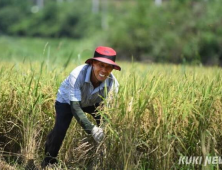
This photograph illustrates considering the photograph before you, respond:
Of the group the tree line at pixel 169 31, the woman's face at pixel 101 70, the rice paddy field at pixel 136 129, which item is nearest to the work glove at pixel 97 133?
the rice paddy field at pixel 136 129

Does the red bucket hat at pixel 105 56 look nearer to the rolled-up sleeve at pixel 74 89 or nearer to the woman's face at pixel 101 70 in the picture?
the woman's face at pixel 101 70

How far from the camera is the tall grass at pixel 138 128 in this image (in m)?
3.85

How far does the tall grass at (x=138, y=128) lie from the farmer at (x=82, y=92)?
0.50 feet

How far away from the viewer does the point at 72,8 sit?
45.4 m

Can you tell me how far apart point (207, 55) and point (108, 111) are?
18.1m

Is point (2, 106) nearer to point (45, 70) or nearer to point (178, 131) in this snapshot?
point (45, 70)

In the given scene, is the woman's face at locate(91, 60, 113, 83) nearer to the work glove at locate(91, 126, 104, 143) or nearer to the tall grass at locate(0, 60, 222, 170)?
the tall grass at locate(0, 60, 222, 170)

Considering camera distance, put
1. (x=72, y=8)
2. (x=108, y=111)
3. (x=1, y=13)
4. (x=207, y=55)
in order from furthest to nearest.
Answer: (x=72, y=8)
(x=1, y=13)
(x=207, y=55)
(x=108, y=111)

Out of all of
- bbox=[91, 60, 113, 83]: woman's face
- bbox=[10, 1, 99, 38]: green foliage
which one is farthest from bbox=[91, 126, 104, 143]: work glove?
bbox=[10, 1, 99, 38]: green foliage

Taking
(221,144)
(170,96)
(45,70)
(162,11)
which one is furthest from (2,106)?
(162,11)

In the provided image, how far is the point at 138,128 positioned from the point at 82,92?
684mm

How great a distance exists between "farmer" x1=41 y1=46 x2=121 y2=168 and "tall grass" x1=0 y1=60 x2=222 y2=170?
15 centimetres

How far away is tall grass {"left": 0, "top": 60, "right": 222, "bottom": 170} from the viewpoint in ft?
12.6

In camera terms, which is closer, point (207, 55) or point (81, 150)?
point (81, 150)
